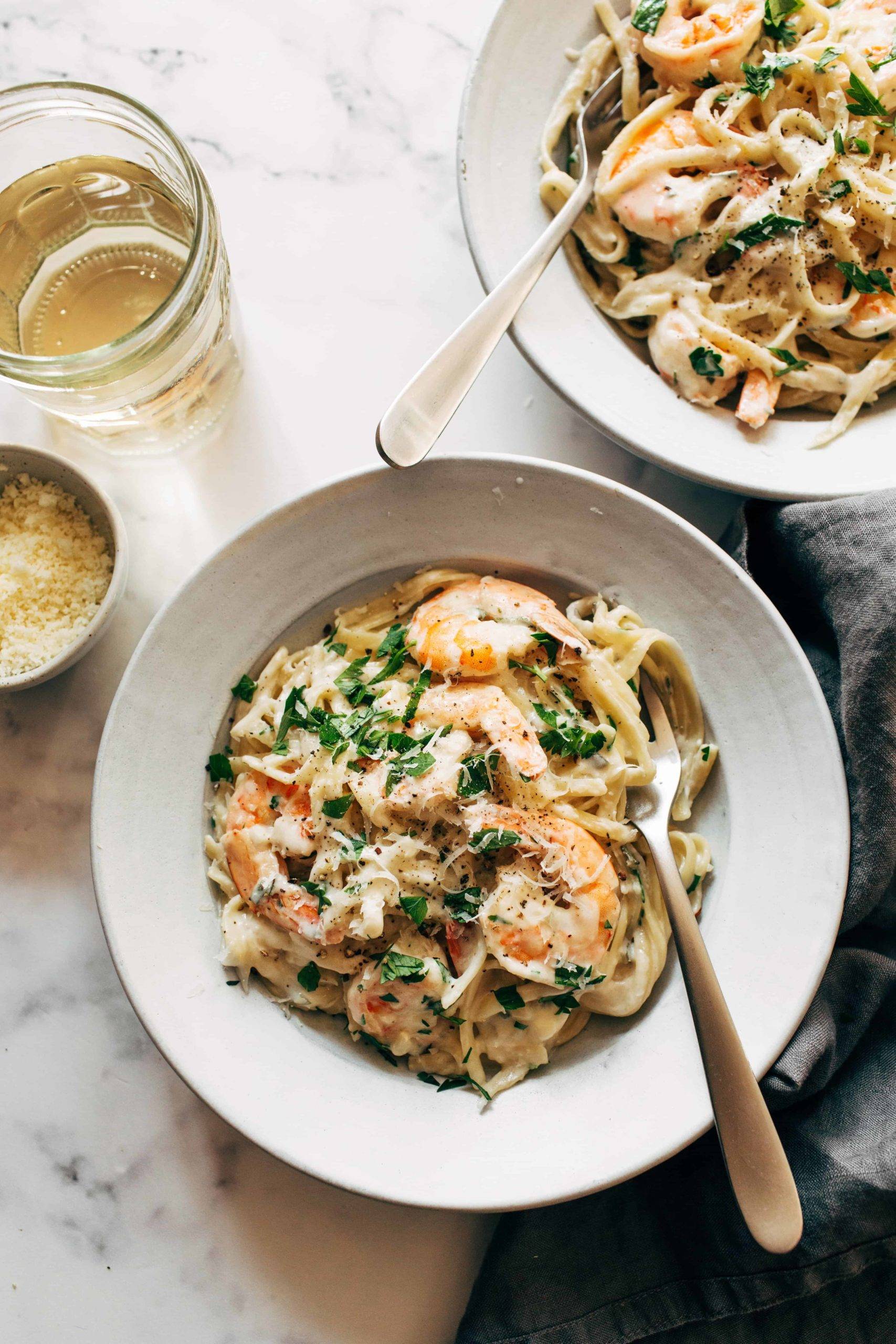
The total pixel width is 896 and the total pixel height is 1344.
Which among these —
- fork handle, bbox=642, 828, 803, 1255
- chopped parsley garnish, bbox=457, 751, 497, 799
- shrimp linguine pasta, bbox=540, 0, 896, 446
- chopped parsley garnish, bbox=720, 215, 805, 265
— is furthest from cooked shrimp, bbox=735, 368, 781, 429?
fork handle, bbox=642, 828, 803, 1255

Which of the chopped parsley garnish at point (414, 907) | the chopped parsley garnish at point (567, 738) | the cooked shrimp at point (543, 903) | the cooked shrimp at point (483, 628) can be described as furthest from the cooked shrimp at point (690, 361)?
the chopped parsley garnish at point (414, 907)

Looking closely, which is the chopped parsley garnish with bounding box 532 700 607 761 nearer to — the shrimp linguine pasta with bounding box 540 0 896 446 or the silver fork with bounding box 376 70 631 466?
the silver fork with bounding box 376 70 631 466

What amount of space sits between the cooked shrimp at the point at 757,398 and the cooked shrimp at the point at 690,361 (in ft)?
0.14

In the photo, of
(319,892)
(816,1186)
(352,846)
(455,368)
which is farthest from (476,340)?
(816,1186)

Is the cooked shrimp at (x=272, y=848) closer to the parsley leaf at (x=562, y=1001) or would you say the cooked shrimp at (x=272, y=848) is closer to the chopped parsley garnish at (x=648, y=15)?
the parsley leaf at (x=562, y=1001)

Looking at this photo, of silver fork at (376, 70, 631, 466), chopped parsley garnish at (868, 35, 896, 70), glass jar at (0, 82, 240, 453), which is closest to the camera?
silver fork at (376, 70, 631, 466)

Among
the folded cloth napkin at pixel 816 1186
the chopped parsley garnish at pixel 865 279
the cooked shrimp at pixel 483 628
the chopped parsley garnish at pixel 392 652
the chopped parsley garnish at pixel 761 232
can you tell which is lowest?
the folded cloth napkin at pixel 816 1186

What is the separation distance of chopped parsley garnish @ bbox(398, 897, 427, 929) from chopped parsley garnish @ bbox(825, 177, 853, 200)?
1.78 m

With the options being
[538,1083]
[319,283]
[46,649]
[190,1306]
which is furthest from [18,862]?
[319,283]

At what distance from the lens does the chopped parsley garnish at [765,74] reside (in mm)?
2201

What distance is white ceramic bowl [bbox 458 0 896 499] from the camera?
2150 millimetres

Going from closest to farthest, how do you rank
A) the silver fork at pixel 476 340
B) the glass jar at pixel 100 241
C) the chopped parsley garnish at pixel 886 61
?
the silver fork at pixel 476 340 < the glass jar at pixel 100 241 < the chopped parsley garnish at pixel 886 61

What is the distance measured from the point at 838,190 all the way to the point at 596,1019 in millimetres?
1895

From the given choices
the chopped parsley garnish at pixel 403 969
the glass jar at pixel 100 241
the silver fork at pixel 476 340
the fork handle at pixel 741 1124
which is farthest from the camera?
the glass jar at pixel 100 241
